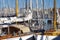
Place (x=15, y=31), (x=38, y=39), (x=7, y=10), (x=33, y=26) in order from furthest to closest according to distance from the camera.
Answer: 1. (x=7, y=10)
2. (x=33, y=26)
3. (x=15, y=31)
4. (x=38, y=39)

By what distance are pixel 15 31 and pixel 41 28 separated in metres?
2.18

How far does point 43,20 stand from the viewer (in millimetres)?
21594

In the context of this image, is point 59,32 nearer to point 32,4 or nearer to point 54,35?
point 54,35

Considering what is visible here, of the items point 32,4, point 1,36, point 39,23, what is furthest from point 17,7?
point 1,36

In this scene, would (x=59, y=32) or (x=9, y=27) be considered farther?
(x=9, y=27)

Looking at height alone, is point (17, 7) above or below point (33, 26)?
above

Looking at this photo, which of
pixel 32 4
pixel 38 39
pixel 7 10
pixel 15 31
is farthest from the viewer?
pixel 7 10

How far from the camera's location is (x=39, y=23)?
2167 centimetres

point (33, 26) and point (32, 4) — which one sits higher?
Result: point (32, 4)

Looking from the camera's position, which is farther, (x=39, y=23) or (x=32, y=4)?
(x=32, y=4)

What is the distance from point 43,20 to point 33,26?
1.04m

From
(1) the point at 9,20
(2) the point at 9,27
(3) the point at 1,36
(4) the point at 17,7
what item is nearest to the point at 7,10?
(4) the point at 17,7

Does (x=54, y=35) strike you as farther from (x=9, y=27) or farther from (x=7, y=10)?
(x=7, y=10)

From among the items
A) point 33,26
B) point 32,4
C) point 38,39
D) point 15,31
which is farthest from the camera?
point 32,4
